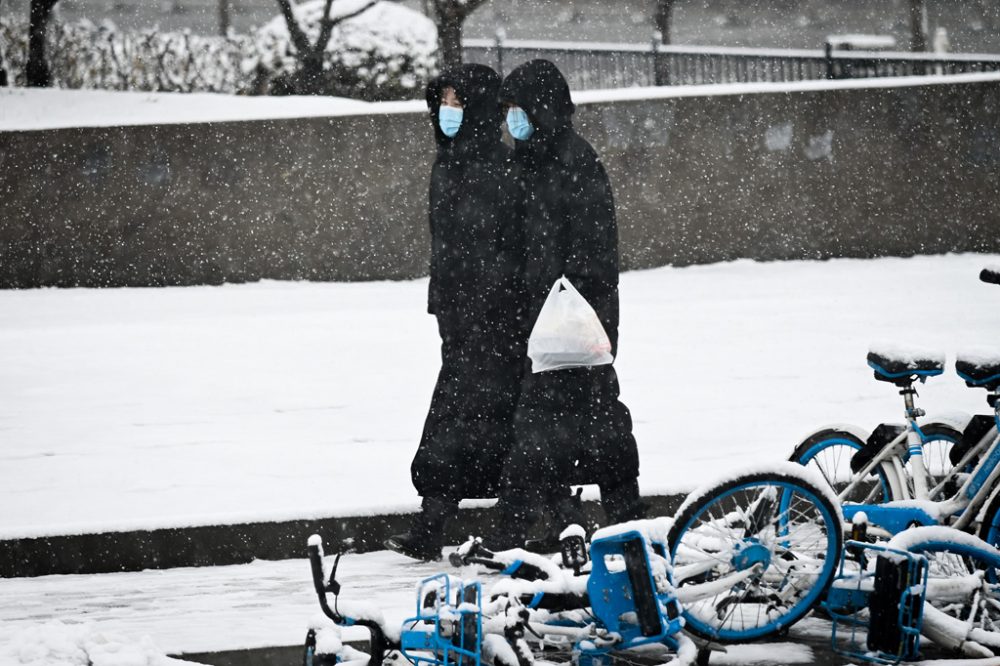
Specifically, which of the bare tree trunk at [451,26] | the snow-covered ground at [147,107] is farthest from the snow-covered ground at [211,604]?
the bare tree trunk at [451,26]

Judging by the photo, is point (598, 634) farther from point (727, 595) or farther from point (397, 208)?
point (397, 208)

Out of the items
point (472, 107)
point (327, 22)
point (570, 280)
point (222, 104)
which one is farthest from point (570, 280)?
point (327, 22)

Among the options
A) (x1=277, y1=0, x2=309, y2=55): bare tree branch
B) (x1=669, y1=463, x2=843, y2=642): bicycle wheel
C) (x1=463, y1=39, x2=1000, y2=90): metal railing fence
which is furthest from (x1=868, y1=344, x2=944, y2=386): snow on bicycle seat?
(x1=277, y1=0, x2=309, y2=55): bare tree branch

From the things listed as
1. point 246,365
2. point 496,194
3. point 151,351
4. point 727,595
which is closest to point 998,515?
point 727,595

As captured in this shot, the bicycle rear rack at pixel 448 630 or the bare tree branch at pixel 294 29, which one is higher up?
the bare tree branch at pixel 294 29

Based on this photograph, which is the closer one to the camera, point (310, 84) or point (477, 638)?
point (477, 638)

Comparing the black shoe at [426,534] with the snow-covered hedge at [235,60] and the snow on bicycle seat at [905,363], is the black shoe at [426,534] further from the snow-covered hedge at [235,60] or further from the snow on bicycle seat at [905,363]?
the snow-covered hedge at [235,60]

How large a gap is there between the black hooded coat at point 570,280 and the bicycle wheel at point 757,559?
974 mm

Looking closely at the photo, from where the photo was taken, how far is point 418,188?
45.6 ft

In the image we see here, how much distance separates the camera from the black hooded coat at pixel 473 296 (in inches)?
261

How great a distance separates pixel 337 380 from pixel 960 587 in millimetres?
5540

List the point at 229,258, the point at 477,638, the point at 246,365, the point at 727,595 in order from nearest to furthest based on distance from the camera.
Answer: the point at 477,638
the point at 727,595
the point at 246,365
the point at 229,258

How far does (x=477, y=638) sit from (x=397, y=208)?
9.54m

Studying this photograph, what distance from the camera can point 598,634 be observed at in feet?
16.6
